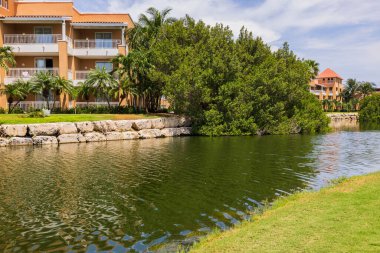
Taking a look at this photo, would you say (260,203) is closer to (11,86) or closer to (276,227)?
(276,227)

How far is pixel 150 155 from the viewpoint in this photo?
25.5 meters

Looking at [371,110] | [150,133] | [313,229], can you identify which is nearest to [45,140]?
[150,133]

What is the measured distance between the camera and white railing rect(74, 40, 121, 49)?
48.1m

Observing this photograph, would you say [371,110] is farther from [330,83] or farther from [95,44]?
[95,44]

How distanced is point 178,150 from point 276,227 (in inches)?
772

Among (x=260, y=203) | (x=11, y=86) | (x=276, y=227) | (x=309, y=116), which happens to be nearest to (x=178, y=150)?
(x=260, y=203)

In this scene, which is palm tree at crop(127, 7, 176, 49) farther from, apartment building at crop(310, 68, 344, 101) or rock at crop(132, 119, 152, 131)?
apartment building at crop(310, 68, 344, 101)

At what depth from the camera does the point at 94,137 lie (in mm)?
35625

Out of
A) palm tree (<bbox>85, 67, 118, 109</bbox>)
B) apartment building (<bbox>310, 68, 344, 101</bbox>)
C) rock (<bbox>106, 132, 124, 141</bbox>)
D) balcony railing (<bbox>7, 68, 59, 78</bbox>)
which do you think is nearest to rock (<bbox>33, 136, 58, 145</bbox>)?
rock (<bbox>106, 132, 124, 141</bbox>)

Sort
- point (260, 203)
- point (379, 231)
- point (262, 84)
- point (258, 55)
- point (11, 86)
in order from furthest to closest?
point (258, 55), point (262, 84), point (11, 86), point (260, 203), point (379, 231)

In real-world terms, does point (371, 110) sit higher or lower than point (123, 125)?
higher

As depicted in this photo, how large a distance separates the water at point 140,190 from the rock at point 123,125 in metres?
9.86

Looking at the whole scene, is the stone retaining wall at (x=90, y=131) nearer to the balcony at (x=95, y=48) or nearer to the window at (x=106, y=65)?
the window at (x=106, y=65)

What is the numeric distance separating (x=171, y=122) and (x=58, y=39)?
18.3 m
